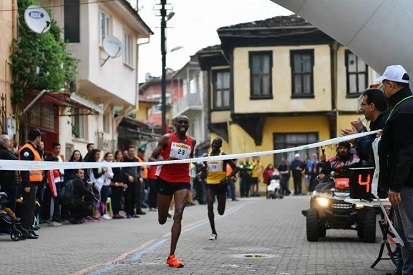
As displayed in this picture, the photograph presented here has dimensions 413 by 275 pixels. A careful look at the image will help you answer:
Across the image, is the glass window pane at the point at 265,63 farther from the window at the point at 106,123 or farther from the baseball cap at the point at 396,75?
the baseball cap at the point at 396,75

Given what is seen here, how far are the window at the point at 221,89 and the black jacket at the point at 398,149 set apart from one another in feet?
146

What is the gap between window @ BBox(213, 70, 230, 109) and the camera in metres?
52.8

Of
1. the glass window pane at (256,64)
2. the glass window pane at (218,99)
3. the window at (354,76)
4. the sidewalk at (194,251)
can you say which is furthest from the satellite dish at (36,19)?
the glass window pane at (218,99)

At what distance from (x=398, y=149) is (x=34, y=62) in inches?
679

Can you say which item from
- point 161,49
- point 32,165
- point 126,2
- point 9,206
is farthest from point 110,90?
point 32,165

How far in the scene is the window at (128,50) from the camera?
114 feet

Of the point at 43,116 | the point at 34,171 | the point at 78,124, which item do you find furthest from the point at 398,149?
the point at 78,124

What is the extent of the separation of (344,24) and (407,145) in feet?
13.6

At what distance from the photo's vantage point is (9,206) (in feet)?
51.5

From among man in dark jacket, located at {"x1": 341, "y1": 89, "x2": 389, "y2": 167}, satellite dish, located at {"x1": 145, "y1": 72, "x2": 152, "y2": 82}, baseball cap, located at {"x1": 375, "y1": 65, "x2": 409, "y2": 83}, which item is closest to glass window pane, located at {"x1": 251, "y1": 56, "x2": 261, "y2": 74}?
man in dark jacket, located at {"x1": 341, "y1": 89, "x2": 389, "y2": 167}

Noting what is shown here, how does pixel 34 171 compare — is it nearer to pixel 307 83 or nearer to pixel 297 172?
pixel 297 172

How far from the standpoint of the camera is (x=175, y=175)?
456 inches

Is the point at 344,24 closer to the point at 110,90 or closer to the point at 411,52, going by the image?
the point at 411,52

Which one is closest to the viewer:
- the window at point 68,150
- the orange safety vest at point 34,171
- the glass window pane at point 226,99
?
the orange safety vest at point 34,171
